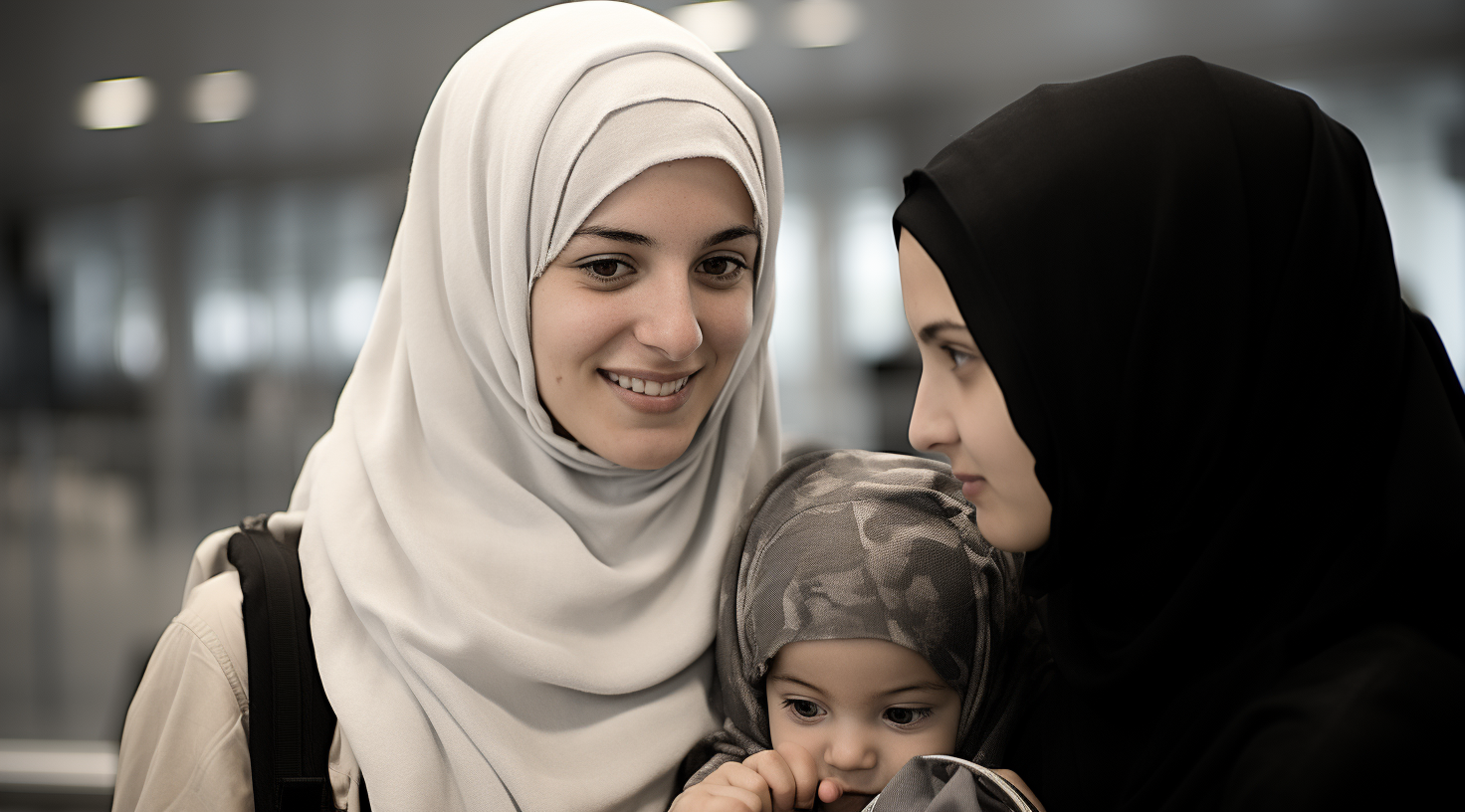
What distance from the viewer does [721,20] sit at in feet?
16.0

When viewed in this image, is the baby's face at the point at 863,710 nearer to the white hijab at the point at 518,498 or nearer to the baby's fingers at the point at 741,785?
the baby's fingers at the point at 741,785

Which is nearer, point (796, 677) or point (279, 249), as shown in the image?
point (796, 677)

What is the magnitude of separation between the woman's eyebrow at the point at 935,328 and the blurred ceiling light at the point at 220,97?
4956 millimetres

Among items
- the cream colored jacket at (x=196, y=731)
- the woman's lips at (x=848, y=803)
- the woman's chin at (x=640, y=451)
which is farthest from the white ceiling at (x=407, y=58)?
the woman's lips at (x=848, y=803)

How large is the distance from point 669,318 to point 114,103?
207 inches

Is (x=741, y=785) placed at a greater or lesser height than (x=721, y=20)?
lesser

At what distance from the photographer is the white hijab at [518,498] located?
1348 mm

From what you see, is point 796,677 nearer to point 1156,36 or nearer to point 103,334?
point 1156,36

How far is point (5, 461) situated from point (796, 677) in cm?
577

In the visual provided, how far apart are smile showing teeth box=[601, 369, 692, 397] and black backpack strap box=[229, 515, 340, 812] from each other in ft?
1.64

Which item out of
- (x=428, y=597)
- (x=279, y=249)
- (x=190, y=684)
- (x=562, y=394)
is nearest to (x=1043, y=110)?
(x=562, y=394)

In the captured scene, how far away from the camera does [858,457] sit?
1.45m

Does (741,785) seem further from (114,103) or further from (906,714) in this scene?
(114,103)

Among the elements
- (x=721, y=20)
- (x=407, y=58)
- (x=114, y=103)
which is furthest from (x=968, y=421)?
(x=114, y=103)
